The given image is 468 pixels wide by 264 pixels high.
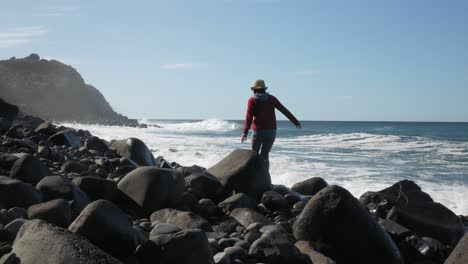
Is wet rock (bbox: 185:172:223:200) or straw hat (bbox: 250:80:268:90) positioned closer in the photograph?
wet rock (bbox: 185:172:223:200)

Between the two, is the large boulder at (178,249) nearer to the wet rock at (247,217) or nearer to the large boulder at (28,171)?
the wet rock at (247,217)

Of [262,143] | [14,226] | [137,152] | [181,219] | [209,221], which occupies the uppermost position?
[262,143]

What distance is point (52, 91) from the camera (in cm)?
7356

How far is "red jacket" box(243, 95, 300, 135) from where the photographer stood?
7.21 meters

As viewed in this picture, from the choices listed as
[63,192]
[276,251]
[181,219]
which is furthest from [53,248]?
[63,192]

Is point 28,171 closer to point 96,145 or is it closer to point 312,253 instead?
point 312,253

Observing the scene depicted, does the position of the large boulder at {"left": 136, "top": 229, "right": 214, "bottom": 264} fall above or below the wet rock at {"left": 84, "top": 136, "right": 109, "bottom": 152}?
below

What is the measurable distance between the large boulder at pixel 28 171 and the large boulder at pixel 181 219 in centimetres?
149

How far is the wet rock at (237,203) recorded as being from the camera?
5461 millimetres

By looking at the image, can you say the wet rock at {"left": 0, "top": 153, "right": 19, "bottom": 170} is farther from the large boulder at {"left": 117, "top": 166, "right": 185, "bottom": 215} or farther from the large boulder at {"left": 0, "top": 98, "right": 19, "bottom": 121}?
the large boulder at {"left": 0, "top": 98, "right": 19, "bottom": 121}

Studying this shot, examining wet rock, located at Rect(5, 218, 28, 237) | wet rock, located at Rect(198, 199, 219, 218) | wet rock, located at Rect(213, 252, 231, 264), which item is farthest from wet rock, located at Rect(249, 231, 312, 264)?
wet rock, located at Rect(5, 218, 28, 237)

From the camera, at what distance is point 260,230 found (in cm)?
455

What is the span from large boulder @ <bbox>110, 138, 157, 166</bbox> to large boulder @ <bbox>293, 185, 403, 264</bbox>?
498 cm

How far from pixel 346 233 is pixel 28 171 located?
3436 millimetres
